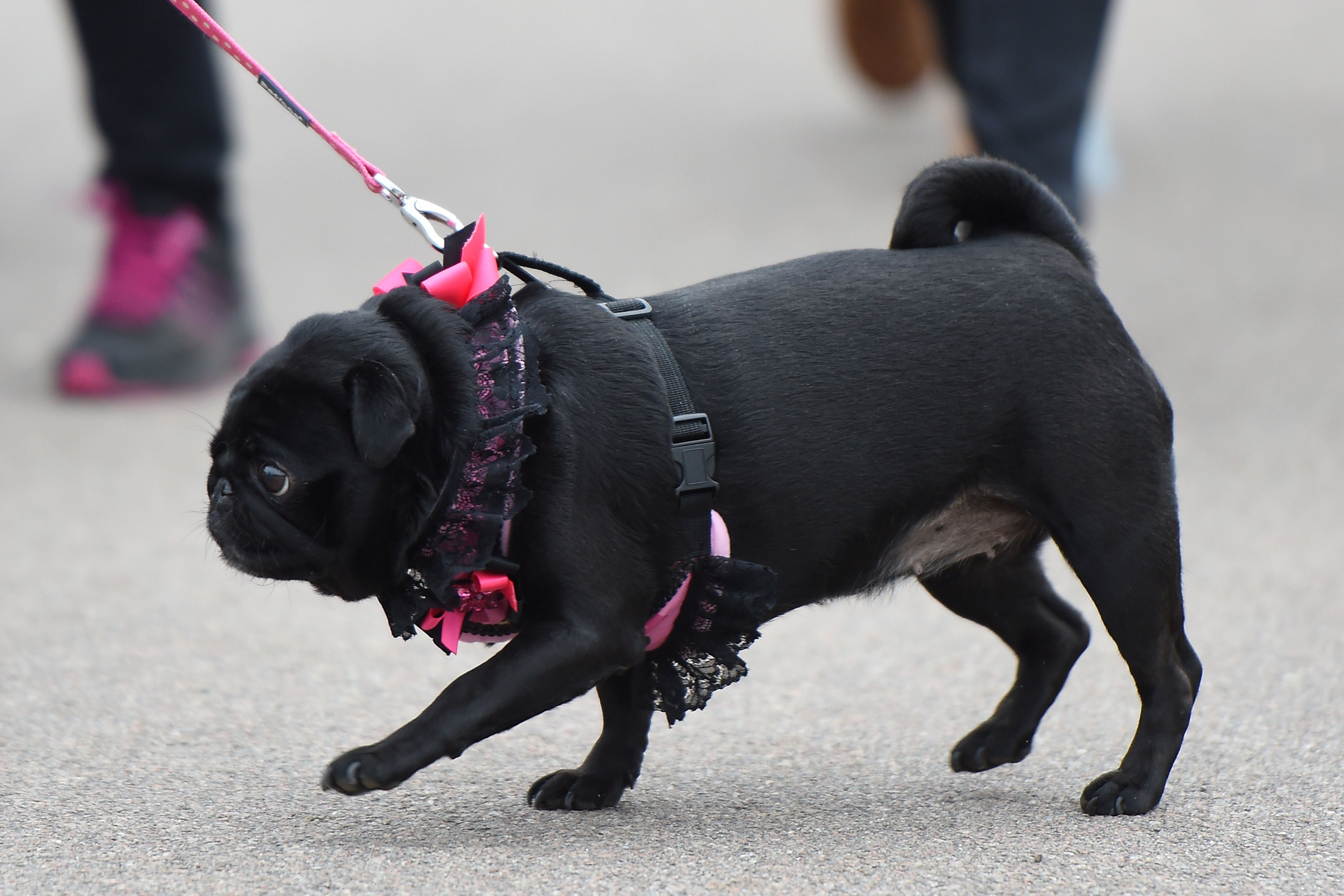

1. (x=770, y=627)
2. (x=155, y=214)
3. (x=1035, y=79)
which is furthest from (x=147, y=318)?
(x=1035, y=79)

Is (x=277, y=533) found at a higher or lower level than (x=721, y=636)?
higher

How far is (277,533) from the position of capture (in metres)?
2.09

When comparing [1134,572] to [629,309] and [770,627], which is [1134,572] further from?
[770,627]

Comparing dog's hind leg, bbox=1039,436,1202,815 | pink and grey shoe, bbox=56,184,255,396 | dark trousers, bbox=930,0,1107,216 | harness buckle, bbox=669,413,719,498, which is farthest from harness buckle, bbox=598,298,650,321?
pink and grey shoe, bbox=56,184,255,396

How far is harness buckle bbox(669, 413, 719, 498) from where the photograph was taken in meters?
2.19

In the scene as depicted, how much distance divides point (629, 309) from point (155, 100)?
3.63 metres

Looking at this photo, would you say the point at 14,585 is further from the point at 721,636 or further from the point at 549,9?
the point at 549,9

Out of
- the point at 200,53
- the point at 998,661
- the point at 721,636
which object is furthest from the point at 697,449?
the point at 200,53

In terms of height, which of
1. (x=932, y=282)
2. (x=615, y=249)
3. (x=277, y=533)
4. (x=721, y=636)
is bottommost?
(x=615, y=249)

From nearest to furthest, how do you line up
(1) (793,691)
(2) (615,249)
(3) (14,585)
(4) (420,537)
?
(4) (420,537), (1) (793,691), (3) (14,585), (2) (615,249)

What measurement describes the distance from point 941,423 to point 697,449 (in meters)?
0.39

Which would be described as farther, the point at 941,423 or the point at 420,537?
the point at 941,423

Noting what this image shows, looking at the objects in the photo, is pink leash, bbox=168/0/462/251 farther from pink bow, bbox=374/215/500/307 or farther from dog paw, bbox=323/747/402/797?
dog paw, bbox=323/747/402/797

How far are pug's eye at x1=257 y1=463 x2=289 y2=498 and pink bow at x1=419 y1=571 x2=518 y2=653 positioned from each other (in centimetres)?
26
